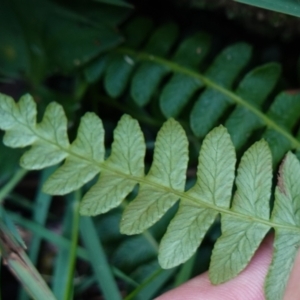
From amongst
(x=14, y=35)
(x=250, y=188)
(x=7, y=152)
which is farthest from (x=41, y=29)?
(x=250, y=188)

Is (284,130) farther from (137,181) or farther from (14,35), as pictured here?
(14,35)

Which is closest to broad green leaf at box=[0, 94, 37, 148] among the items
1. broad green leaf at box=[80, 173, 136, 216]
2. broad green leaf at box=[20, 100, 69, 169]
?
broad green leaf at box=[20, 100, 69, 169]

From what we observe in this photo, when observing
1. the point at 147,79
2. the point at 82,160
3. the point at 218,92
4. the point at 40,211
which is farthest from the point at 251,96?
the point at 40,211

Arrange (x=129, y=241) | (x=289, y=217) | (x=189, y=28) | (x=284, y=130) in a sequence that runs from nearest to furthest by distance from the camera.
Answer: (x=289, y=217) → (x=284, y=130) → (x=129, y=241) → (x=189, y=28)

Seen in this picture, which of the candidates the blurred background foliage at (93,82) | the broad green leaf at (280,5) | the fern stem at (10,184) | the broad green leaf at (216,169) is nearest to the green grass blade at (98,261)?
the blurred background foliage at (93,82)

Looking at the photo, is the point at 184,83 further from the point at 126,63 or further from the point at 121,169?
the point at 121,169

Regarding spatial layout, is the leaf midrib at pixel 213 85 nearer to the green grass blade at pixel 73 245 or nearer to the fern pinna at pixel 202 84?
the fern pinna at pixel 202 84
